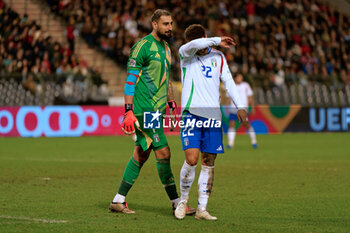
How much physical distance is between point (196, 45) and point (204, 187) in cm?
154

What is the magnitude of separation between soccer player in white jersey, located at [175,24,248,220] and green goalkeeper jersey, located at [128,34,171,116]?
0.30 m

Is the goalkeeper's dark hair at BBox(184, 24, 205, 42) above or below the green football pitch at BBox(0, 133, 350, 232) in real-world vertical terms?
above

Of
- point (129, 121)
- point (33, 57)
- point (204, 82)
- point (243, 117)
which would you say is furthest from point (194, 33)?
point (33, 57)

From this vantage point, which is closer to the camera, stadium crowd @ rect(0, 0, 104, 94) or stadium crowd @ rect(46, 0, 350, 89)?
stadium crowd @ rect(0, 0, 104, 94)

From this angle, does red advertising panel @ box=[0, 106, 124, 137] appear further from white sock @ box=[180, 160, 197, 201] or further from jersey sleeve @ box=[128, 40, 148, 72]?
white sock @ box=[180, 160, 197, 201]

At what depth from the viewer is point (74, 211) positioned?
26.3 ft

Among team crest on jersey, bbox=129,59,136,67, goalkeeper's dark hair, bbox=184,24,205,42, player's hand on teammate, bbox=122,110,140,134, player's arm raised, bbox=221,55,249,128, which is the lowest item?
player's hand on teammate, bbox=122,110,140,134

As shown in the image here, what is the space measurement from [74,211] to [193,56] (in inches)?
89.4

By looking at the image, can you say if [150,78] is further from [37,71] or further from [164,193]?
[37,71]

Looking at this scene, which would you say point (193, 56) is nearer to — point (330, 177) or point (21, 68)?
point (330, 177)

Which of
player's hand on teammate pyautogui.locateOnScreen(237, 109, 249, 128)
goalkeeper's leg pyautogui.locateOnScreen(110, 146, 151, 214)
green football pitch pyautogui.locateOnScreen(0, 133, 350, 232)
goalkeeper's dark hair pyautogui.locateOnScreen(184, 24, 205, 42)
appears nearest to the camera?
green football pitch pyautogui.locateOnScreen(0, 133, 350, 232)

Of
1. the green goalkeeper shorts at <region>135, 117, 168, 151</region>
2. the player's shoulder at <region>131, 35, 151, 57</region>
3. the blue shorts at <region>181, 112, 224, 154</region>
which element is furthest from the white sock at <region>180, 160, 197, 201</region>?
the player's shoulder at <region>131, 35, 151, 57</region>

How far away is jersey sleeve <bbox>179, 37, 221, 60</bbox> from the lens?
23.8 feet

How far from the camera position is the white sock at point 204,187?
748 centimetres
